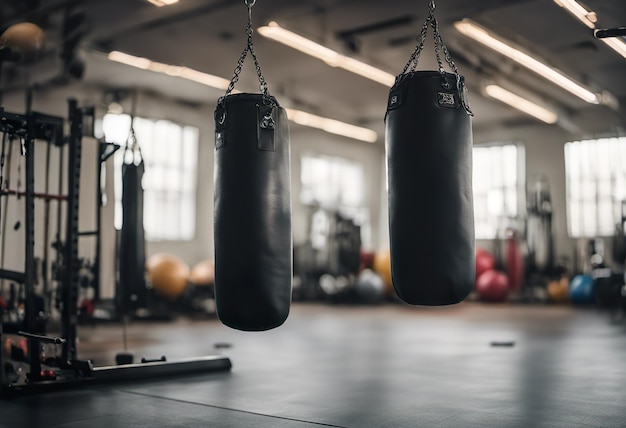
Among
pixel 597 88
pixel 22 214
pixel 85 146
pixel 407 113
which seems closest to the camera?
pixel 407 113

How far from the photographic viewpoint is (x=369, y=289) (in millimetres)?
11391

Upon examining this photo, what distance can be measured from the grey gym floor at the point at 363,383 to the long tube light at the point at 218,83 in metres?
3.37

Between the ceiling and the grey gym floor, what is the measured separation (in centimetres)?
323

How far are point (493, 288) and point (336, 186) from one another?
4.29m

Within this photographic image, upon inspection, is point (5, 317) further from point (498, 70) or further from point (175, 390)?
point (498, 70)

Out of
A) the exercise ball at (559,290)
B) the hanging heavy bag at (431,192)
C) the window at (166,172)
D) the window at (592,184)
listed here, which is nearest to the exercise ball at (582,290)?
the exercise ball at (559,290)

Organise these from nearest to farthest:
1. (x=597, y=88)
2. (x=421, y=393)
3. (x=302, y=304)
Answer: (x=421, y=393) → (x=597, y=88) → (x=302, y=304)

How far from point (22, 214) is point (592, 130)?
34.7 ft

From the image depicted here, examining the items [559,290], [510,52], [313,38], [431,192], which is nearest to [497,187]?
[559,290]

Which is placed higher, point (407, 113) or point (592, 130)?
point (592, 130)

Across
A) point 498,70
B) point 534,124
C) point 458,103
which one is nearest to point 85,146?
point 458,103

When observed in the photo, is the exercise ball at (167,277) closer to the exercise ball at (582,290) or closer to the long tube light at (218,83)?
the long tube light at (218,83)

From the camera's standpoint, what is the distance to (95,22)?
25.2 ft

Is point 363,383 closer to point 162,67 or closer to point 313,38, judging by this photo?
point 313,38
